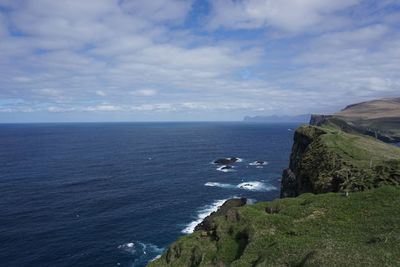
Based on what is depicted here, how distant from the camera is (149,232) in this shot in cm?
7525

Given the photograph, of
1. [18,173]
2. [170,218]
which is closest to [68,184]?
[18,173]

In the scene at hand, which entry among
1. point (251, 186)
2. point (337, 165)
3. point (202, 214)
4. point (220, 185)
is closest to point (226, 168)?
point (220, 185)

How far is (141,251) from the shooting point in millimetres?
66000

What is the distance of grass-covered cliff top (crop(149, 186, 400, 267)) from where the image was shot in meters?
27.3

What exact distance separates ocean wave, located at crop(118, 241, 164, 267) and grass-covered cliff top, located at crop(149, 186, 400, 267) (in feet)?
83.4

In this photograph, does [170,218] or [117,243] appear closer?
[117,243]

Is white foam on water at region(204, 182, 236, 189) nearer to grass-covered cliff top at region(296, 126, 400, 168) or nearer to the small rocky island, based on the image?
grass-covered cliff top at region(296, 126, 400, 168)

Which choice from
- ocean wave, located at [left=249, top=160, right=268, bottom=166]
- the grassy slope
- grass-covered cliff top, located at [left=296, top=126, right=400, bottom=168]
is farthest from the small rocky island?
ocean wave, located at [left=249, top=160, right=268, bottom=166]

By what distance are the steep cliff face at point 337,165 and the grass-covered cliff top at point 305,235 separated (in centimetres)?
907

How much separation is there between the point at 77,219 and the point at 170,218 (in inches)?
851

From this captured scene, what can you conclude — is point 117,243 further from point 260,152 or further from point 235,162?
point 260,152

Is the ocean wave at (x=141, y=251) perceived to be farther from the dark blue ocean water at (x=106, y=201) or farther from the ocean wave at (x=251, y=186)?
the ocean wave at (x=251, y=186)

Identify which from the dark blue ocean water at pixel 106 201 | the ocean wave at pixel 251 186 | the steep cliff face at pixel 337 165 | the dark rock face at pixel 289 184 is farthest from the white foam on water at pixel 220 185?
the steep cliff face at pixel 337 165

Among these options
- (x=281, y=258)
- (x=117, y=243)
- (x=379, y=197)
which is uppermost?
(x=379, y=197)
